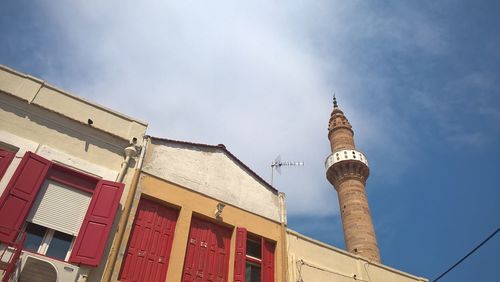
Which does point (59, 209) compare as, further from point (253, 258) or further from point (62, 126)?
point (253, 258)

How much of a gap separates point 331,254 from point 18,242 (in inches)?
356

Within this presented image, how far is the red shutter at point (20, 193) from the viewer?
777 centimetres

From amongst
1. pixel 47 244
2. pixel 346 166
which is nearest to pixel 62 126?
pixel 47 244

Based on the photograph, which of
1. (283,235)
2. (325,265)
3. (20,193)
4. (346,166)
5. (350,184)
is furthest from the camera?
(346,166)

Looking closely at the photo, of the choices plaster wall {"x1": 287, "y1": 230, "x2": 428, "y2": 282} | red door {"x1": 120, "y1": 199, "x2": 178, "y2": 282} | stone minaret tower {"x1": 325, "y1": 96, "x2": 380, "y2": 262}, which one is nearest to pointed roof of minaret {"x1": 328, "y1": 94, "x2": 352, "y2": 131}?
stone minaret tower {"x1": 325, "y1": 96, "x2": 380, "y2": 262}

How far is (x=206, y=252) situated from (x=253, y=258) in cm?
158

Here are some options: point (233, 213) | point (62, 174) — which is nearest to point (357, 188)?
point (233, 213)

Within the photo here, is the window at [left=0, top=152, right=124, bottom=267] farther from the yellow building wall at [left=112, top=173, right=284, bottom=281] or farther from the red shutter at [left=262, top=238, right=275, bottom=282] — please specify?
the red shutter at [left=262, top=238, right=275, bottom=282]

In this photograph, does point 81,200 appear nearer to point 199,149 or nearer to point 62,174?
point 62,174

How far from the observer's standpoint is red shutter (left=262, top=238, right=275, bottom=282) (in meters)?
11.2

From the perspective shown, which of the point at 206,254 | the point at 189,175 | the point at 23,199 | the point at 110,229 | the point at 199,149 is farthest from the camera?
the point at 199,149

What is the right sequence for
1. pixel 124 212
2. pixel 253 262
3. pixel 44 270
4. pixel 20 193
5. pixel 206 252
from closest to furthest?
pixel 44 270
pixel 20 193
pixel 124 212
pixel 206 252
pixel 253 262

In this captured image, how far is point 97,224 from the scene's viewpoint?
891 cm

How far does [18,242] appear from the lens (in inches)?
306
